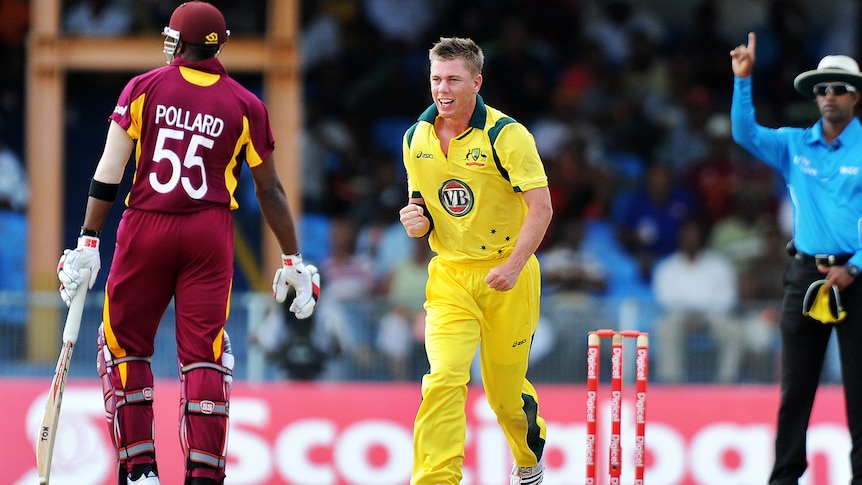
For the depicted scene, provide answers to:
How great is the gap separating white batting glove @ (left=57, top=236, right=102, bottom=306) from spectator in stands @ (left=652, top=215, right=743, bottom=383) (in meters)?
5.90

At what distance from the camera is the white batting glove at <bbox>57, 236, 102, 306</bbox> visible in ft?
21.5

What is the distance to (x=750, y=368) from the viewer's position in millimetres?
11586

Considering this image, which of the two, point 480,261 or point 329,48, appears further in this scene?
point 329,48

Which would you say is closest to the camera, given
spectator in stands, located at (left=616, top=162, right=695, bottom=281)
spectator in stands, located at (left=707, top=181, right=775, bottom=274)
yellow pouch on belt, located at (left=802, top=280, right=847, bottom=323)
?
yellow pouch on belt, located at (left=802, top=280, right=847, bottom=323)

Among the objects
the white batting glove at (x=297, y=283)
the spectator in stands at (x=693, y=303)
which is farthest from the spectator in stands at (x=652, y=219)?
the white batting glove at (x=297, y=283)

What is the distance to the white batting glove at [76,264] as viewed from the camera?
6551mm

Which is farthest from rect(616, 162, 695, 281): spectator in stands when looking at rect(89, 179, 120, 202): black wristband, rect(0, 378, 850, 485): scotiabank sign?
rect(89, 179, 120, 202): black wristband

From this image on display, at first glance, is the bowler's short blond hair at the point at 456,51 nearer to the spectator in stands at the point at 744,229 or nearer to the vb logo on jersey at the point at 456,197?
the vb logo on jersey at the point at 456,197

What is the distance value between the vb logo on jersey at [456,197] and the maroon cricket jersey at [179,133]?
1051mm

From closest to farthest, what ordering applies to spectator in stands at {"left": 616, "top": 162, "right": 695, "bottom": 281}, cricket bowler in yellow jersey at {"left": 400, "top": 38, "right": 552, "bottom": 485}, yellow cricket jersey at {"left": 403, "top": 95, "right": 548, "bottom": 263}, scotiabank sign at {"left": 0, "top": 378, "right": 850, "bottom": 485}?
cricket bowler in yellow jersey at {"left": 400, "top": 38, "right": 552, "bottom": 485}
yellow cricket jersey at {"left": 403, "top": 95, "right": 548, "bottom": 263}
scotiabank sign at {"left": 0, "top": 378, "right": 850, "bottom": 485}
spectator in stands at {"left": 616, "top": 162, "right": 695, "bottom": 281}

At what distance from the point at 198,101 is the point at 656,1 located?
37.1ft

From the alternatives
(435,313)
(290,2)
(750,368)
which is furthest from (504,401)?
(290,2)

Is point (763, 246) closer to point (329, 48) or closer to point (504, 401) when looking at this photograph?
point (329, 48)

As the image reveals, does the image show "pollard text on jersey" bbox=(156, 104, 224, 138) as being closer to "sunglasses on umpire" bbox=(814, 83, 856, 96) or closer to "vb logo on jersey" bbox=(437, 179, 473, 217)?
"vb logo on jersey" bbox=(437, 179, 473, 217)
